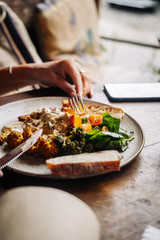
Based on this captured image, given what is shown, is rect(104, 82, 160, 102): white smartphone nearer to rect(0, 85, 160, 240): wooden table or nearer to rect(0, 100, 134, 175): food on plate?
rect(0, 100, 134, 175): food on plate

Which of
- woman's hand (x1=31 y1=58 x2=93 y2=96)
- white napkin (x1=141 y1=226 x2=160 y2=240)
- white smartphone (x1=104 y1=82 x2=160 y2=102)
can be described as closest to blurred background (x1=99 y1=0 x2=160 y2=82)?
white smartphone (x1=104 y1=82 x2=160 y2=102)

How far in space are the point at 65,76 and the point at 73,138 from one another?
0.60 meters

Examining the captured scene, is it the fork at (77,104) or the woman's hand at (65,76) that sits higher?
the woman's hand at (65,76)

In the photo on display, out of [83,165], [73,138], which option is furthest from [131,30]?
[83,165]

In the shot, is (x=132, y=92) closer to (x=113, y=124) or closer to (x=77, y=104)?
(x=77, y=104)

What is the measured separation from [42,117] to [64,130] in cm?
12

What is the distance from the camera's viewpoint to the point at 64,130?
3.15ft

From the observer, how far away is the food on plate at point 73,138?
75 cm

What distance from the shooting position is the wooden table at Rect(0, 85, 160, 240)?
0.64 meters

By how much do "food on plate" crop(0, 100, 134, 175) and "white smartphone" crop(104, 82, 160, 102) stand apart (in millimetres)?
251

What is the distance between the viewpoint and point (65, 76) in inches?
54.5

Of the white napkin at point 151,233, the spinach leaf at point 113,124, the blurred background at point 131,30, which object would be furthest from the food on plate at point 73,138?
the blurred background at point 131,30

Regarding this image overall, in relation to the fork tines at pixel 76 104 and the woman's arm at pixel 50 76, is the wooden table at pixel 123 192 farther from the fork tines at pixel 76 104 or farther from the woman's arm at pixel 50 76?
the woman's arm at pixel 50 76

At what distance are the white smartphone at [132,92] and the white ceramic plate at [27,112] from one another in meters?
0.17
